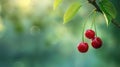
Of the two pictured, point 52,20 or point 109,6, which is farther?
point 52,20

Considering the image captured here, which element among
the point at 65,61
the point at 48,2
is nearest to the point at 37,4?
the point at 48,2

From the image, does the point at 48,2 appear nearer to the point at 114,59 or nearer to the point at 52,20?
the point at 52,20

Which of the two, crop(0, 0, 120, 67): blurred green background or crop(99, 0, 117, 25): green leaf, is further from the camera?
crop(0, 0, 120, 67): blurred green background

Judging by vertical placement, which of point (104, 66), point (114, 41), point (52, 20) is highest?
point (52, 20)

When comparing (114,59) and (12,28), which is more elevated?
(12,28)

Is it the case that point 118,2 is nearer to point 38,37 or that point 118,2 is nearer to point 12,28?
point 38,37

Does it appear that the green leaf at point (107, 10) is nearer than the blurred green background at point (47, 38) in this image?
Yes

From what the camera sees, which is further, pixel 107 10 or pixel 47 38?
pixel 47 38
